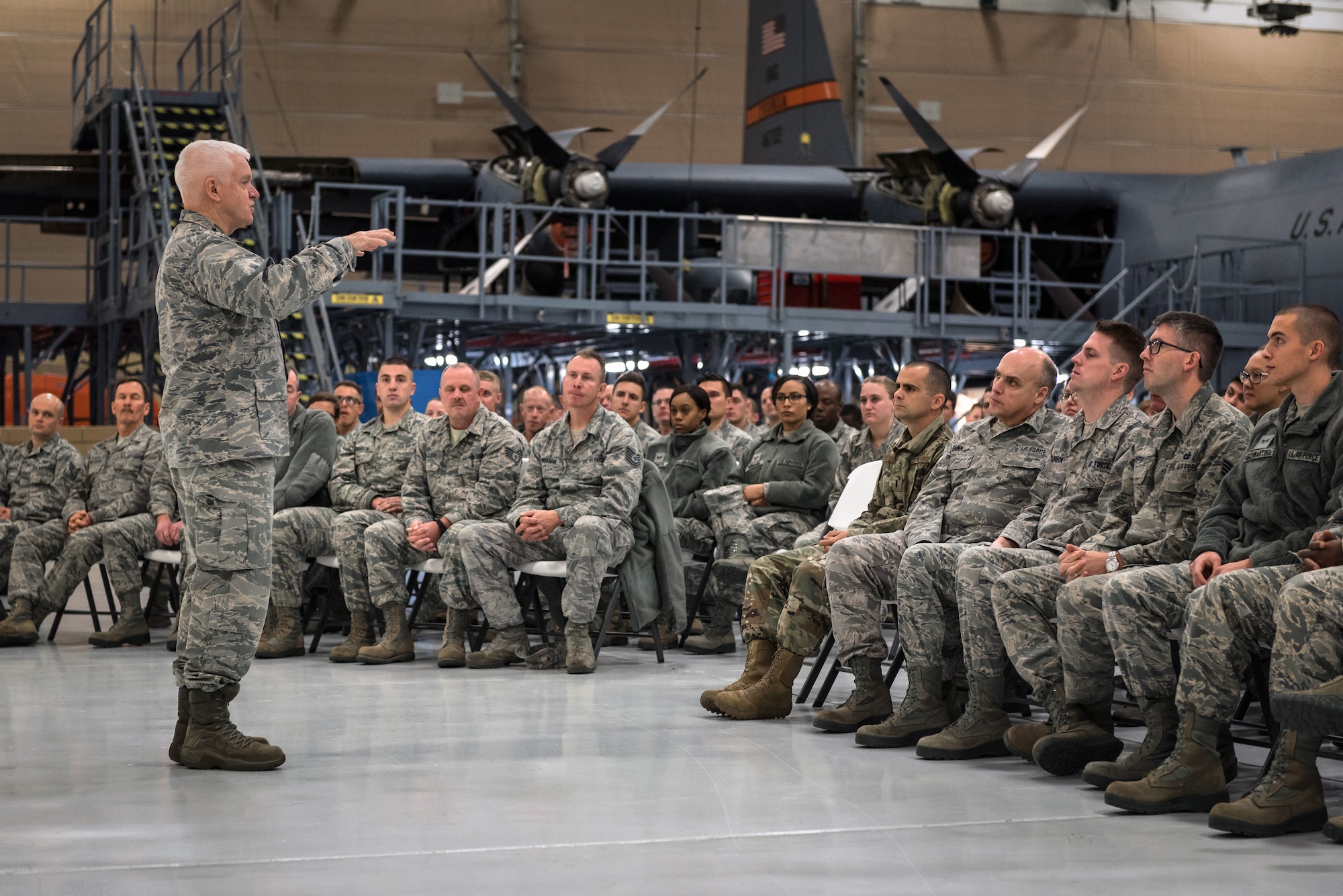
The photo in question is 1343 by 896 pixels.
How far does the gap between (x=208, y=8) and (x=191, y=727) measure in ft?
66.1

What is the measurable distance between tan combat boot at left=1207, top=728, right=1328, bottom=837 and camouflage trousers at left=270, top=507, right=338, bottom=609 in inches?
187

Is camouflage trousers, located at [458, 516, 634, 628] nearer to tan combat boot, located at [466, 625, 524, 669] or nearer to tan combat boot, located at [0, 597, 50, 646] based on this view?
tan combat boot, located at [466, 625, 524, 669]

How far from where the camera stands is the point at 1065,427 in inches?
188

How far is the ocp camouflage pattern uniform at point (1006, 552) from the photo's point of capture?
4430mm

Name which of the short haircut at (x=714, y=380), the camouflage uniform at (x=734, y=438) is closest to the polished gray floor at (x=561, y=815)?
the short haircut at (x=714, y=380)

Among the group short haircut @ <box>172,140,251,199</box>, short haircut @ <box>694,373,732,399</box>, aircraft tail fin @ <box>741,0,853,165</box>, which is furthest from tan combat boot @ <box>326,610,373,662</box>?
aircraft tail fin @ <box>741,0,853,165</box>

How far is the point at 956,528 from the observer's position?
198 inches

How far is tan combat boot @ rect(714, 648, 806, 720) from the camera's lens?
509 cm

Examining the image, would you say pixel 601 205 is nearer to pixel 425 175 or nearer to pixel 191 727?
pixel 425 175

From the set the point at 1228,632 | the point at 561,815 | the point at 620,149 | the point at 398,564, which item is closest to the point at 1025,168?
the point at 620,149

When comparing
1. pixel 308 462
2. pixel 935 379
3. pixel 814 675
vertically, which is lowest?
pixel 814 675

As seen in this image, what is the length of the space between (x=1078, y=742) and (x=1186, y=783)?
0.50 meters

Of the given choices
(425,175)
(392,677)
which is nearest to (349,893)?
(392,677)

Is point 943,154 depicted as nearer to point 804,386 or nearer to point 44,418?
point 804,386
